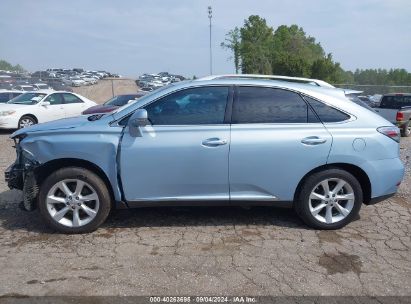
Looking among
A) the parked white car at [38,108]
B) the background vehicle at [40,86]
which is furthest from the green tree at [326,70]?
the parked white car at [38,108]

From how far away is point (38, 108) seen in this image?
1277 cm

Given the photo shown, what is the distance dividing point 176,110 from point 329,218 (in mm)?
2076

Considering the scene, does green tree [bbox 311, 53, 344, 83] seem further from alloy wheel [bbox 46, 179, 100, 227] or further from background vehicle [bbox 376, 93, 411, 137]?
alloy wheel [bbox 46, 179, 100, 227]

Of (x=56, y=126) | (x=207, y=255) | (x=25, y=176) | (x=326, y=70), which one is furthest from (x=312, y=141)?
(x=326, y=70)

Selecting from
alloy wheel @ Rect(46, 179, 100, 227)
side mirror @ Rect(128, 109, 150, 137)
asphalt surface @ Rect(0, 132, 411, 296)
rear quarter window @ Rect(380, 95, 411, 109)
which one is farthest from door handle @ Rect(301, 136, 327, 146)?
rear quarter window @ Rect(380, 95, 411, 109)

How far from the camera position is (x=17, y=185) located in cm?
424

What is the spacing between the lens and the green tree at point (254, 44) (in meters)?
49.8

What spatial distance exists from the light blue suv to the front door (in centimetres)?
1

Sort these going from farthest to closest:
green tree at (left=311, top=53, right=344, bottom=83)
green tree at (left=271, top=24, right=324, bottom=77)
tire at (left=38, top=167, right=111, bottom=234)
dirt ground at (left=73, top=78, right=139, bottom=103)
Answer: green tree at (left=271, top=24, right=324, bottom=77), green tree at (left=311, top=53, right=344, bottom=83), dirt ground at (left=73, top=78, right=139, bottom=103), tire at (left=38, top=167, right=111, bottom=234)

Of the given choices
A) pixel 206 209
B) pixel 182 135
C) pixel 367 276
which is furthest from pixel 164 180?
pixel 367 276

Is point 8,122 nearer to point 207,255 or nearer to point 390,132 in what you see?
point 207,255

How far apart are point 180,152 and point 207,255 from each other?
1.07 meters

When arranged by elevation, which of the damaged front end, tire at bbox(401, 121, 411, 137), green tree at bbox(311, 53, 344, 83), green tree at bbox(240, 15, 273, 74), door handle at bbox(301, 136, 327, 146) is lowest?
tire at bbox(401, 121, 411, 137)

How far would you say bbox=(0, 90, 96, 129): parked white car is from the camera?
482 inches
